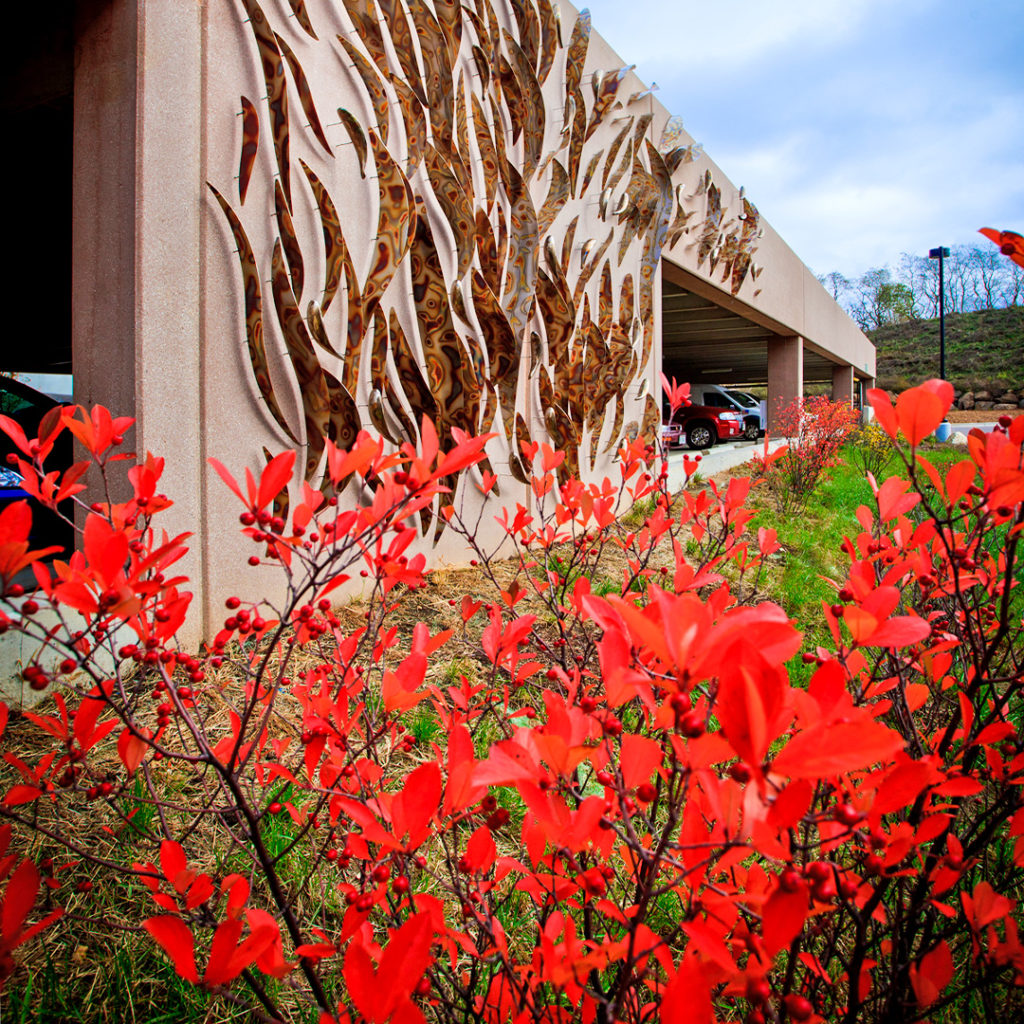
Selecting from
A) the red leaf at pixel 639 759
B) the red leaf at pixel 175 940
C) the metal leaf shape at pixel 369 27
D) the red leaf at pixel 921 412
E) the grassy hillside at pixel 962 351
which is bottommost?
the red leaf at pixel 175 940

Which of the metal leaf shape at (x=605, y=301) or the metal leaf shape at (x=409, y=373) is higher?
the metal leaf shape at (x=605, y=301)

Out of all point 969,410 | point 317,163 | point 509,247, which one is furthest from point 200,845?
point 969,410

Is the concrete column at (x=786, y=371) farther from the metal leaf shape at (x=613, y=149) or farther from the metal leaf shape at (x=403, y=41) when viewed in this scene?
the metal leaf shape at (x=403, y=41)

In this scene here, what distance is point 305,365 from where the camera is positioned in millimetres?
2898

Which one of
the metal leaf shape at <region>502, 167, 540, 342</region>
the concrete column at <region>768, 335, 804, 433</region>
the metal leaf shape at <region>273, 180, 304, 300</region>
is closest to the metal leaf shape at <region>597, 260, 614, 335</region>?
the metal leaf shape at <region>502, 167, 540, 342</region>

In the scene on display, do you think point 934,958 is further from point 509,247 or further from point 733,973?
point 509,247

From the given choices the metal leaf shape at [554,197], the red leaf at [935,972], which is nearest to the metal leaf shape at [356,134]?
the metal leaf shape at [554,197]

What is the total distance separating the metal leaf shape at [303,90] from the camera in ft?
9.11

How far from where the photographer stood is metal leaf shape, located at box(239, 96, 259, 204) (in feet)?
8.67

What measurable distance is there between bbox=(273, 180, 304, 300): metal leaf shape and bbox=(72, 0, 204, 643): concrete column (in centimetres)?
34

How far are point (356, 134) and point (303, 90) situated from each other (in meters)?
0.32

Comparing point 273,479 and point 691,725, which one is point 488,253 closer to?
point 273,479

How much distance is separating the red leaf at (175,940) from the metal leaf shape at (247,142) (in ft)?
9.40

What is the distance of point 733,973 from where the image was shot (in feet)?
1.57
